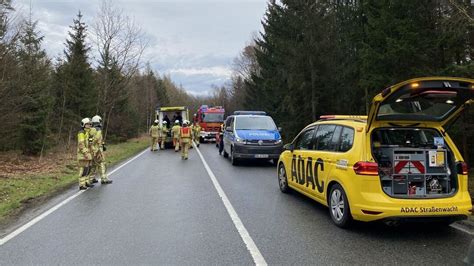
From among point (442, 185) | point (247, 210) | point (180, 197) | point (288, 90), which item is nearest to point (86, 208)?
point (180, 197)

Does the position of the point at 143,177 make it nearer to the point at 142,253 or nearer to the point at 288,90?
the point at 142,253

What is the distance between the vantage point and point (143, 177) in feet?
44.3

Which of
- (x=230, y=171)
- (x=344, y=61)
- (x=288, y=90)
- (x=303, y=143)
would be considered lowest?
(x=230, y=171)

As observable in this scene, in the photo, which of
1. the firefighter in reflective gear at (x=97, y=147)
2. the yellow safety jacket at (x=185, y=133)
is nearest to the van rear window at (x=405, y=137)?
the firefighter in reflective gear at (x=97, y=147)

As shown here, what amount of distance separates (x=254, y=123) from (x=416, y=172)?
11171 millimetres

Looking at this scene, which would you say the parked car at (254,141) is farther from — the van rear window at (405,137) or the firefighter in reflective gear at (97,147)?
the van rear window at (405,137)

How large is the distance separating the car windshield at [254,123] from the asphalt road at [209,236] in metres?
7.45

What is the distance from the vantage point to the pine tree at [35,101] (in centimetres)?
1995

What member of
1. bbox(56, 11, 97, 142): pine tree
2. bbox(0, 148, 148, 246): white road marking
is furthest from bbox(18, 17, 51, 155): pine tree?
bbox(0, 148, 148, 246): white road marking

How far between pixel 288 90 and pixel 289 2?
6165mm

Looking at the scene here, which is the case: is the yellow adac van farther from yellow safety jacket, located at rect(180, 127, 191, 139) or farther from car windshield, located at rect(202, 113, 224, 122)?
car windshield, located at rect(202, 113, 224, 122)

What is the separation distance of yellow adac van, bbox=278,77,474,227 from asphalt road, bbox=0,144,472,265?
44cm

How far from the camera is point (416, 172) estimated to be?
6.60 m

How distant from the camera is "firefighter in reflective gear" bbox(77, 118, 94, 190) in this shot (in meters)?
11.2
